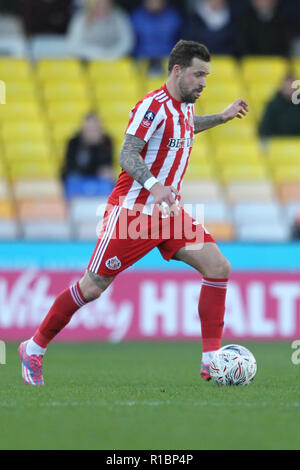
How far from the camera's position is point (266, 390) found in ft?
22.3

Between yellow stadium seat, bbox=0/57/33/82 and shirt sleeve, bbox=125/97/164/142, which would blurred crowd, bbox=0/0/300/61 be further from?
shirt sleeve, bbox=125/97/164/142

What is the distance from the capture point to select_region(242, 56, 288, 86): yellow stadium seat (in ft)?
54.1

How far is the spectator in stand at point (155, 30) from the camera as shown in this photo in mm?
15398

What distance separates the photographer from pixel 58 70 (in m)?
15.8

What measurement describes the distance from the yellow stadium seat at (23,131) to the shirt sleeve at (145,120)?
7890 millimetres

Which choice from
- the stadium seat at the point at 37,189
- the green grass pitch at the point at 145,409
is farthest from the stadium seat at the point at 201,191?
the green grass pitch at the point at 145,409

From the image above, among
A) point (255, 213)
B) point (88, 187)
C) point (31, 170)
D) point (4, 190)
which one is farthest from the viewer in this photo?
point (31, 170)

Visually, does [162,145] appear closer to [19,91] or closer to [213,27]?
[19,91]

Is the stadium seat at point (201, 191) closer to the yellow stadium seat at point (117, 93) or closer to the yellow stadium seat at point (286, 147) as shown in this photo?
the yellow stadium seat at point (286, 147)

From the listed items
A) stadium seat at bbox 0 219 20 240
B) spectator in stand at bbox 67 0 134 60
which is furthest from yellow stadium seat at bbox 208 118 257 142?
stadium seat at bbox 0 219 20 240

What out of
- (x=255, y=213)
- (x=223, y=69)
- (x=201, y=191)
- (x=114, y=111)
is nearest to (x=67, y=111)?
(x=114, y=111)

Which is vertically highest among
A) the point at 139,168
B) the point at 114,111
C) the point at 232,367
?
the point at 114,111

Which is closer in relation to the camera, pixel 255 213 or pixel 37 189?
pixel 37 189

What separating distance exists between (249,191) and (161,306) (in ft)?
10.7
